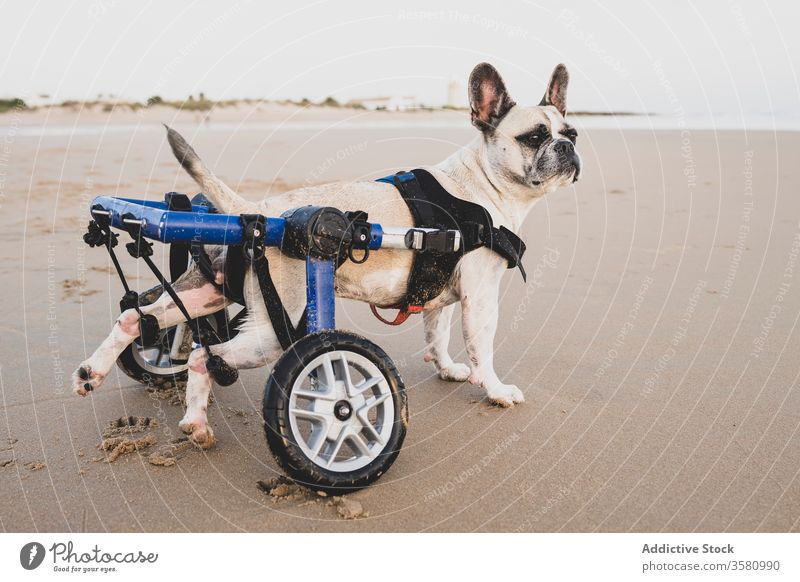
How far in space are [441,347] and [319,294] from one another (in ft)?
5.48

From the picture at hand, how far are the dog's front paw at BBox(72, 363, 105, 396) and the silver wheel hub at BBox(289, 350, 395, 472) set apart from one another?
1.09m

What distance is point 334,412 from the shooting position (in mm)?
3270

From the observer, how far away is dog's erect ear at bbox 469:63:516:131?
4.32 metres

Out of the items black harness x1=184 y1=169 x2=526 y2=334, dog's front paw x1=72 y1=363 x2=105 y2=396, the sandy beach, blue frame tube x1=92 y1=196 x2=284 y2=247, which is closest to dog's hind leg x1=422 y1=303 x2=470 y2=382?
the sandy beach

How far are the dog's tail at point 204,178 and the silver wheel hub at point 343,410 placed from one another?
3.11 feet

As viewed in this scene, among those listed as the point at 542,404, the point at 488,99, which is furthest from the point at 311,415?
the point at 488,99

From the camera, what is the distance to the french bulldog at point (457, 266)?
11.8ft

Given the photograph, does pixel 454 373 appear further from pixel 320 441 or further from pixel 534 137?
pixel 320 441

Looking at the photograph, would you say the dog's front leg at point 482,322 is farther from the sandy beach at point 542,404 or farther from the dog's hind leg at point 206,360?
the dog's hind leg at point 206,360

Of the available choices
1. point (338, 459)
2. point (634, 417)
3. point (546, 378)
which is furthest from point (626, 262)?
point (338, 459)

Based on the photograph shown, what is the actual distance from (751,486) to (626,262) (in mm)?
4394

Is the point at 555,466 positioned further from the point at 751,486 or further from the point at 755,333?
the point at 755,333

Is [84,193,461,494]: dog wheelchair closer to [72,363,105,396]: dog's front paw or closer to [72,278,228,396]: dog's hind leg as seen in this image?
[72,278,228,396]: dog's hind leg

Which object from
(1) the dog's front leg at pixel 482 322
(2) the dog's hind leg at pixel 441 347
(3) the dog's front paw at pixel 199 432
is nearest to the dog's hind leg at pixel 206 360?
(3) the dog's front paw at pixel 199 432
